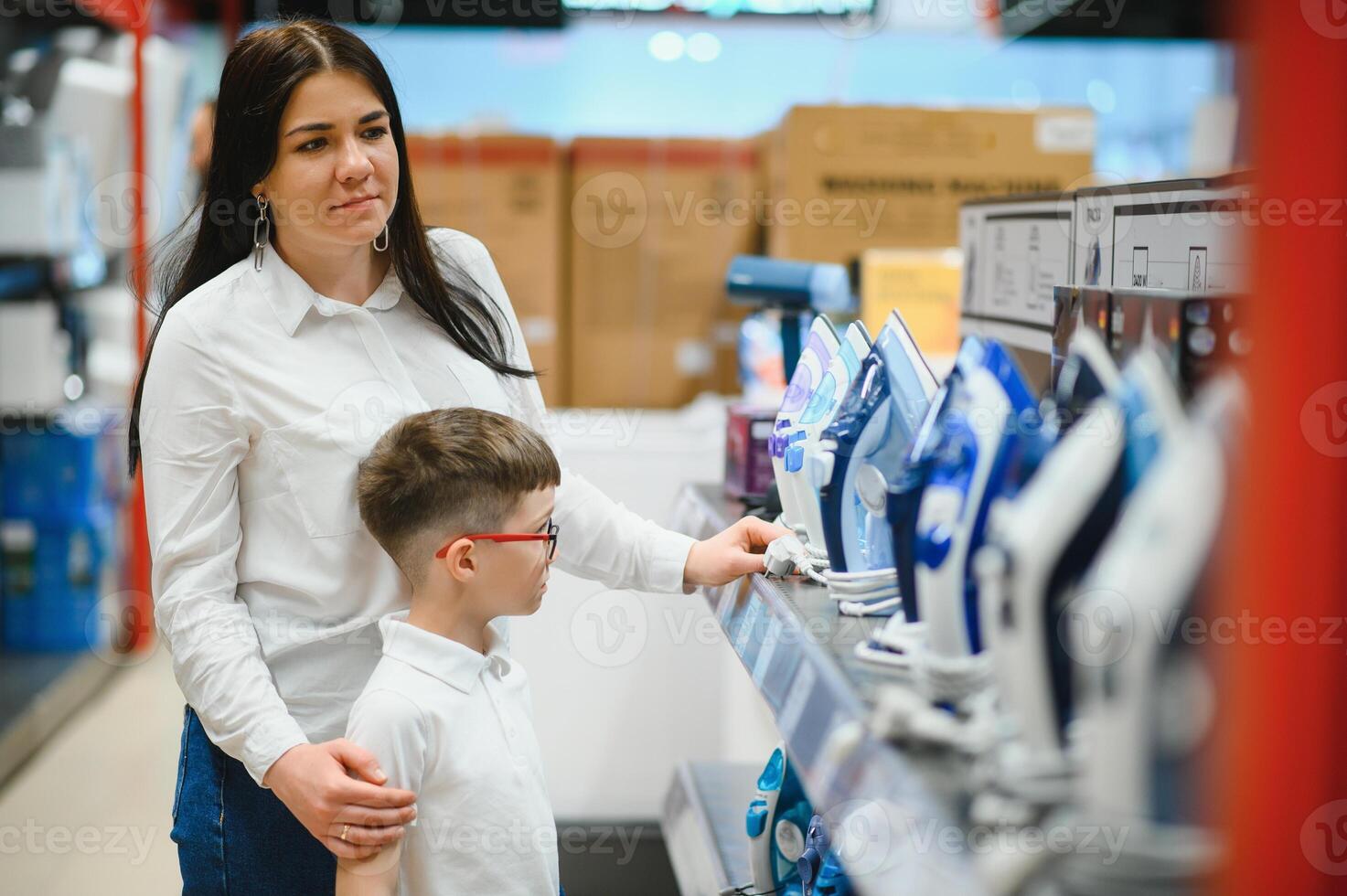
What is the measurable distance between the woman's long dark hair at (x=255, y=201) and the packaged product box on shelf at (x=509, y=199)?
1739 mm

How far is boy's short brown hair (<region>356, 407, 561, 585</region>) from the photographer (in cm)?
148

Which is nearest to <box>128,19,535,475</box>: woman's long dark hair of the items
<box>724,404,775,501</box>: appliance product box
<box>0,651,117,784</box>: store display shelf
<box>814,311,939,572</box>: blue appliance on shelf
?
<box>724,404,775,501</box>: appliance product box

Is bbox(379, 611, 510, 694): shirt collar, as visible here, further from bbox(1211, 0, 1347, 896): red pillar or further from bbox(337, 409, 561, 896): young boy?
bbox(1211, 0, 1347, 896): red pillar

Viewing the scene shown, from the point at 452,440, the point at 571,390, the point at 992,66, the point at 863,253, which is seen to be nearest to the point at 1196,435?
the point at 452,440

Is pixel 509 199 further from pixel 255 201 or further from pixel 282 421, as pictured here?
pixel 282 421

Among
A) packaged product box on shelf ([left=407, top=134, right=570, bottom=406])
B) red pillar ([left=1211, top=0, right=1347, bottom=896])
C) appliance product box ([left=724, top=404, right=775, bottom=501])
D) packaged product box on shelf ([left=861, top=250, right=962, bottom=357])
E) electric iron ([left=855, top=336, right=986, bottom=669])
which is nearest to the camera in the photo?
red pillar ([left=1211, top=0, right=1347, bottom=896])

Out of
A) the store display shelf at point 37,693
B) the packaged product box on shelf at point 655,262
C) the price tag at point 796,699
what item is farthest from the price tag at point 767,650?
the store display shelf at point 37,693

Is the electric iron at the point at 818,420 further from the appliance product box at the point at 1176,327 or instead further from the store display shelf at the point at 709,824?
the store display shelf at the point at 709,824

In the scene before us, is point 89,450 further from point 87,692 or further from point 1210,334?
point 1210,334

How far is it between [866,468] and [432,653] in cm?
52

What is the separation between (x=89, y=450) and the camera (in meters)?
4.44

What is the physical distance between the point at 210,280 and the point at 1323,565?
129 cm

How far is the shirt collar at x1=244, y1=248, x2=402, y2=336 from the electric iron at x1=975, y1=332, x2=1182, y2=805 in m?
0.94

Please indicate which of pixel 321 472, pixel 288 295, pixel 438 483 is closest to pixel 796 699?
pixel 438 483
